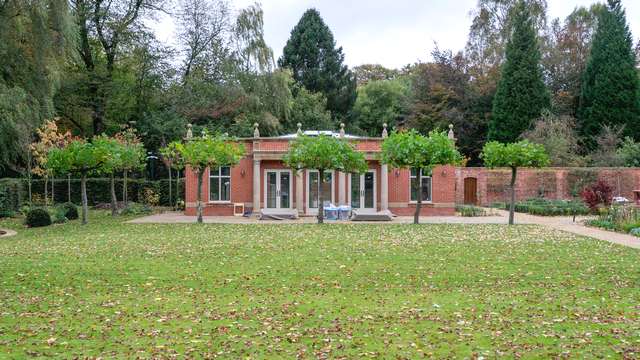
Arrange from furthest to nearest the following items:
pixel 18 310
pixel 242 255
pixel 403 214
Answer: pixel 403 214 → pixel 242 255 → pixel 18 310

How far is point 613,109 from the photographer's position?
131 ft

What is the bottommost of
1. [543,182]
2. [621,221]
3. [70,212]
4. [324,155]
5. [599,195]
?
[621,221]

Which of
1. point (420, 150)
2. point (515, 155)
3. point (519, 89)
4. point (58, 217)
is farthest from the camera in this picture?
point (519, 89)

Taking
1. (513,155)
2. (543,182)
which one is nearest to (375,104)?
(543,182)

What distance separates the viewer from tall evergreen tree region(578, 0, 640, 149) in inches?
1572

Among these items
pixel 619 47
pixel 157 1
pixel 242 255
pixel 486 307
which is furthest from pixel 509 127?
pixel 486 307

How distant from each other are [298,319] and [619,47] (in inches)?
1568

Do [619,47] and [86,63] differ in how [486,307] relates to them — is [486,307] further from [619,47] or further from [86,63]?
[619,47]

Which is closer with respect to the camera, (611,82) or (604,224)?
(604,224)

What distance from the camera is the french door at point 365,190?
28391mm

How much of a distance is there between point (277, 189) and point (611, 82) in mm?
24524

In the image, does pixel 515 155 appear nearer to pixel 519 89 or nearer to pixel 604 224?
pixel 604 224

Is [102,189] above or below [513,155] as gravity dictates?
below

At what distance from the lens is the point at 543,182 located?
33875 mm
